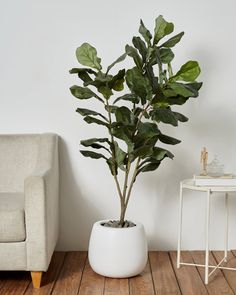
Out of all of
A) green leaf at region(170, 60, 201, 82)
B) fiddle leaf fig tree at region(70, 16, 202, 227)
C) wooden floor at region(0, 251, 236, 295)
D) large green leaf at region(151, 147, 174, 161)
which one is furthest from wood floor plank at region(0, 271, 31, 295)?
green leaf at region(170, 60, 201, 82)

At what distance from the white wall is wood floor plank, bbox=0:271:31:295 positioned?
0.52 metres

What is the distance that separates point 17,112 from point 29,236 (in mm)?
985

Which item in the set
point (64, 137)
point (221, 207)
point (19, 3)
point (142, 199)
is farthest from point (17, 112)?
point (221, 207)

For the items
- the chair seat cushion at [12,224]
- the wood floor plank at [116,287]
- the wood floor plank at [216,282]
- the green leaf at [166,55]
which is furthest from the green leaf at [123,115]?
the wood floor plank at [216,282]

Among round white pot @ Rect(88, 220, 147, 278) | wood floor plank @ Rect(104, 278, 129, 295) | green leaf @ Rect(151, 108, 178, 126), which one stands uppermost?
green leaf @ Rect(151, 108, 178, 126)

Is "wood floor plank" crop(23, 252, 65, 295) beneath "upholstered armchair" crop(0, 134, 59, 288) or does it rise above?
beneath

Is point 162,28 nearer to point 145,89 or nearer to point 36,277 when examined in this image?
point 145,89

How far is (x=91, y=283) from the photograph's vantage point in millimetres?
2809

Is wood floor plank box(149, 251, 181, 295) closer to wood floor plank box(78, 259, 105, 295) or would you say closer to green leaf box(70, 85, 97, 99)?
wood floor plank box(78, 259, 105, 295)

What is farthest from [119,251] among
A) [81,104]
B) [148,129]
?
[81,104]

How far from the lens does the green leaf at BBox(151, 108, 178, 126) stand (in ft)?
8.87

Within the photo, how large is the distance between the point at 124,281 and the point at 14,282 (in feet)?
1.94

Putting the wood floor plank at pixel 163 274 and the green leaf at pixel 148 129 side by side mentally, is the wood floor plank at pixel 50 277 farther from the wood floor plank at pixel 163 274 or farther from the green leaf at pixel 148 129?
the green leaf at pixel 148 129

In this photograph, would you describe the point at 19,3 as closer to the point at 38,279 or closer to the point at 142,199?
the point at 142,199
